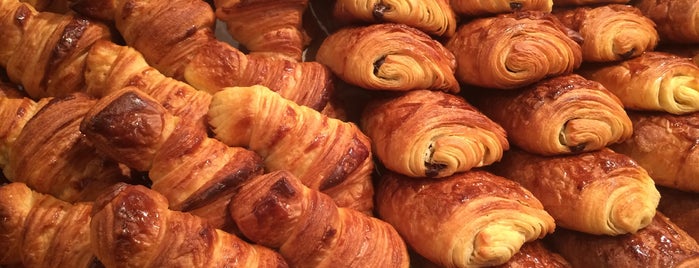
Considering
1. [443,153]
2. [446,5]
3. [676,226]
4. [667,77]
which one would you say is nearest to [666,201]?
[676,226]

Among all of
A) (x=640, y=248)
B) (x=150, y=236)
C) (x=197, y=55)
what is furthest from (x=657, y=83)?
(x=150, y=236)

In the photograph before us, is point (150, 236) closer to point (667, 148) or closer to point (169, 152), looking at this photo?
point (169, 152)

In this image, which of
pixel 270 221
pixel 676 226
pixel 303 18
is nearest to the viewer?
pixel 270 221

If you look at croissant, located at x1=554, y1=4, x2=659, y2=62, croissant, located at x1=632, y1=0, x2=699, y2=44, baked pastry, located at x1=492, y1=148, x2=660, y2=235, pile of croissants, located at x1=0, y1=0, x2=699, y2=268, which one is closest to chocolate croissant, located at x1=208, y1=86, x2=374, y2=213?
pile of croissants, located at x1=0, y1=0, x2=699, y2=268

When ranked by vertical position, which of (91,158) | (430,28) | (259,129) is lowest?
(91,158)

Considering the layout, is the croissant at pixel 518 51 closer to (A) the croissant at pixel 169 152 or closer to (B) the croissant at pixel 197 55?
(B) the croissant at pixel 197 55

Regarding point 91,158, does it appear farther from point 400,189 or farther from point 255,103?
point 400,189

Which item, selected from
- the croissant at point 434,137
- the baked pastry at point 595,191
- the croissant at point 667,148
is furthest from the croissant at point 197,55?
the croissant at point 667,148
